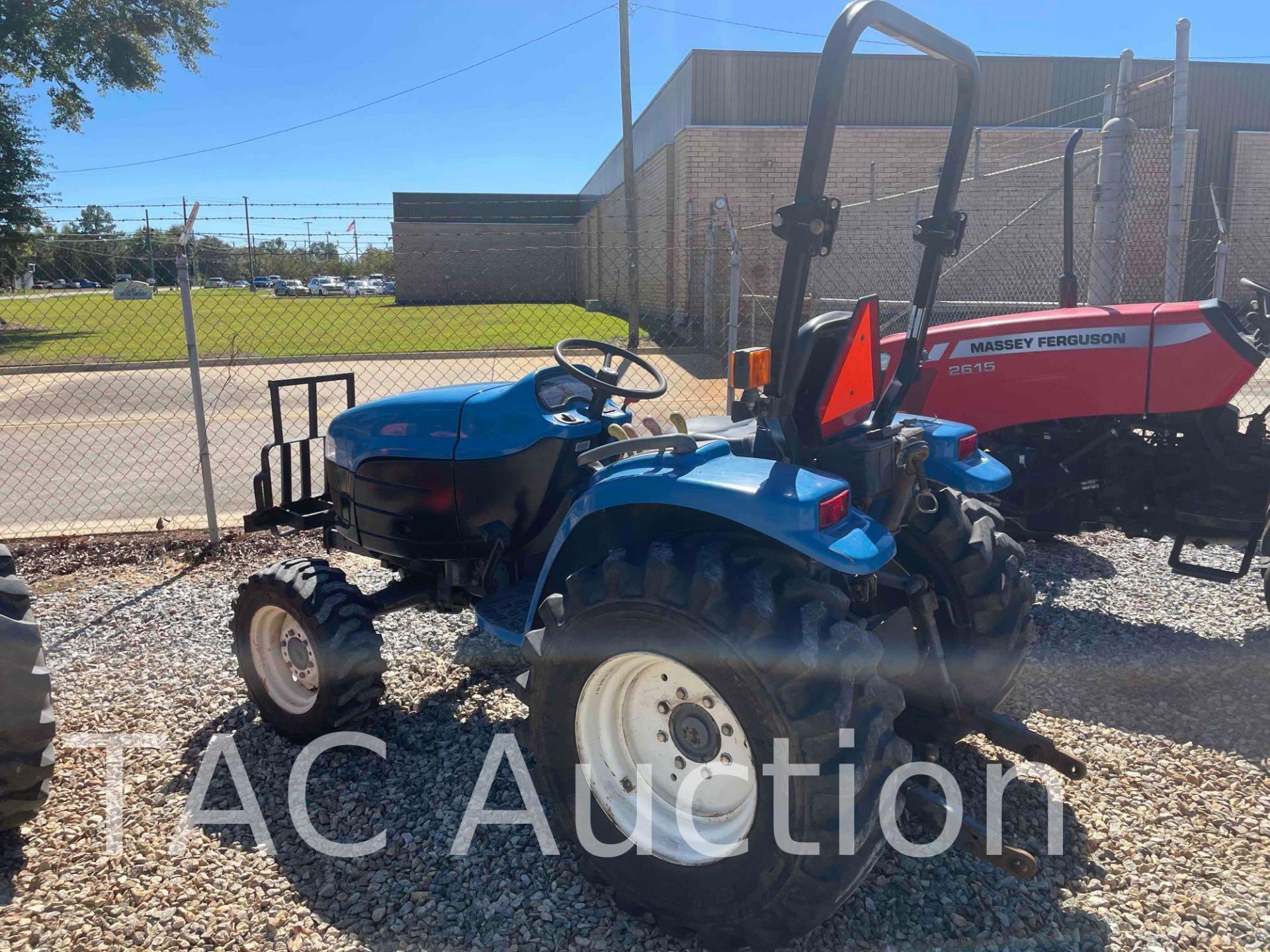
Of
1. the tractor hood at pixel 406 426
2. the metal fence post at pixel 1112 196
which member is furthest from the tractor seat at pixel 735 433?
the metal fence post at pixel 1112 196

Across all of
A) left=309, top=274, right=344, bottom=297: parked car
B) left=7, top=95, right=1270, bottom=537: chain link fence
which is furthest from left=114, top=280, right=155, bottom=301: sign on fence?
left=309, top=274, right=344, bottom=297: parked car

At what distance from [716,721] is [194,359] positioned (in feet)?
14.2

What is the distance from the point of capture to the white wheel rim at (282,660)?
3.29m

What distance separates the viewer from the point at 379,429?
11.3 ft

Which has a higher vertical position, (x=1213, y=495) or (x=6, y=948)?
(x=1213, y=495)

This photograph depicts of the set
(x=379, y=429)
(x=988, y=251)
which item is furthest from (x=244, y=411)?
(x=988, y=251)

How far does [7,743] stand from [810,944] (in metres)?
2.19

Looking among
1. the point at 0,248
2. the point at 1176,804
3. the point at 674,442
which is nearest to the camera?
the point at 674,442

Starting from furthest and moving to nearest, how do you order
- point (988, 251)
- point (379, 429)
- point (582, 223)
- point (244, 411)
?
point (582, 223) → point (988, 251) → point (244, 411) → point (379, 429)

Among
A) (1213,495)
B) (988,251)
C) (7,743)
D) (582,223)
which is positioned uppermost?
(582,223)

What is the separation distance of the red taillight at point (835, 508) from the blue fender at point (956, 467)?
93 centimetres

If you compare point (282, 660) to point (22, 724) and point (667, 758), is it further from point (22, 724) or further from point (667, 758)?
point (667, 758)

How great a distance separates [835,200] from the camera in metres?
2.23

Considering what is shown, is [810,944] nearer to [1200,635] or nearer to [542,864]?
[542,864]
